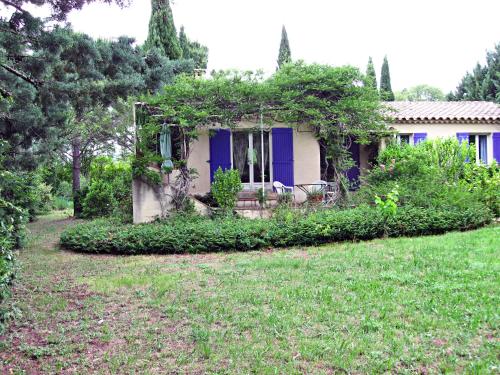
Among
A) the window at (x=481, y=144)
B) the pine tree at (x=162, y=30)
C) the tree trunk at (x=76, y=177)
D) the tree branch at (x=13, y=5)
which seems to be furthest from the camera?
the tree trunk at (x=76, y=177)

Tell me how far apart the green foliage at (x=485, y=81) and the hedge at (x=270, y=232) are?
16432mm

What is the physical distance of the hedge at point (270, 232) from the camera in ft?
30.9

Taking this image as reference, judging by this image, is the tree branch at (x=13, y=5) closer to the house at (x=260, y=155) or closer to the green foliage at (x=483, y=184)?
the house at (x=260, y=155)

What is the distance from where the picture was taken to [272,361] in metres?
3.84

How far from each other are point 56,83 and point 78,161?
12.7 m

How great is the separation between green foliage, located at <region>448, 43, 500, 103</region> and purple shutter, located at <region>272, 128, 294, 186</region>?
1487 centimetres

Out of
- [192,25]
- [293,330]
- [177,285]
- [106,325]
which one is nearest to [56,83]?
[177,285]

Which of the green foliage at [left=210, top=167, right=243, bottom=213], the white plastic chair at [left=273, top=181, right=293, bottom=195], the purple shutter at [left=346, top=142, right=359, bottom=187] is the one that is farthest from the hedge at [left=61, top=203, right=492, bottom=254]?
the purple shutter at [left=346, top=142, right=359, bottom=187]

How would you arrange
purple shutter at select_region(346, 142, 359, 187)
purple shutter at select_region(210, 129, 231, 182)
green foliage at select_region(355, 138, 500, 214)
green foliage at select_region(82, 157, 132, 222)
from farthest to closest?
Answer: 1. green foliage at select_region(82, 157, 132, 222)
2. purple shutter at select_region(346, 142, 359, 187)
3. purple shutter at select_region(210, 129, 231, 182)
4. green foliage at select_region(355, 138, 500, 214)

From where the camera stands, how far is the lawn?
12.8 feet

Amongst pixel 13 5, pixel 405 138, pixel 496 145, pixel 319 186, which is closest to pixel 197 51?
pixel 405 138

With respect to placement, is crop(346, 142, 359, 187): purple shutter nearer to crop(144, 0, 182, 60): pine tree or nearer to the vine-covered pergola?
the vine-covered pergola

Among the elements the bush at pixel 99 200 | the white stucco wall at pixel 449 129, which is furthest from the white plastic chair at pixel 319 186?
the bush at pixel 99 200

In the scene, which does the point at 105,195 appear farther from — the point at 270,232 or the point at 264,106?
the point at 270,232
